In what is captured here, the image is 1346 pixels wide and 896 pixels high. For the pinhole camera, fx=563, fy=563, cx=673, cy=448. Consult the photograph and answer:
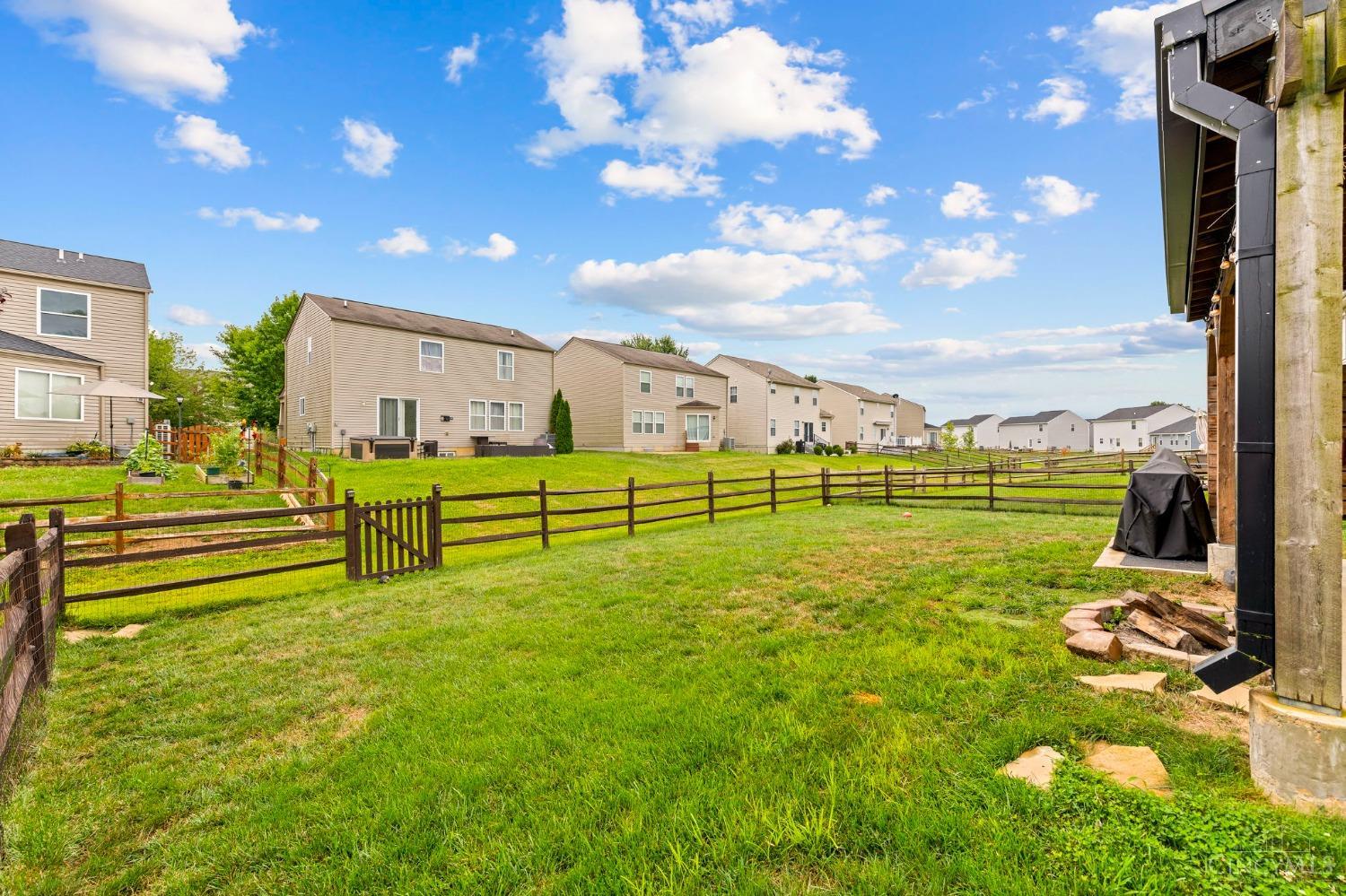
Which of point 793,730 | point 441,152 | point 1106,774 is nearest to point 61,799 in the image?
point 793,730

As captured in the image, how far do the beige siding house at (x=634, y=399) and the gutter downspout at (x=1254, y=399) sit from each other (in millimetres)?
28278

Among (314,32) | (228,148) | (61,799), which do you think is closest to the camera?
(61,799)

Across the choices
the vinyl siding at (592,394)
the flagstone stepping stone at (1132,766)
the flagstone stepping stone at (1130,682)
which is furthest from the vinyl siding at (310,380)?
the flagstone stepping stone at (1132,766)

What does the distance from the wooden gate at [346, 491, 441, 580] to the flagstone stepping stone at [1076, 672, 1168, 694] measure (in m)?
7.91

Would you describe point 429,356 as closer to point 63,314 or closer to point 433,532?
point 63,314

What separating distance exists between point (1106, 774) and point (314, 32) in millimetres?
19144

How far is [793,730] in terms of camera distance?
308 cm

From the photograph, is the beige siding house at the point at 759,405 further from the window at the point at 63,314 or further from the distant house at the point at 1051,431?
the distant house at the point at 1051,431

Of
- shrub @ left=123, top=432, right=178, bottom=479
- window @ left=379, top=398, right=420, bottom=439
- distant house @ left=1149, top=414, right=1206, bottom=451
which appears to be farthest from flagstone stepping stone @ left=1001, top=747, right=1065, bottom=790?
distant house @ left=1149, top=414, right=1206, bottom=451

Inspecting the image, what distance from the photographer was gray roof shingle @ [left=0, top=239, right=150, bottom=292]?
16875mm

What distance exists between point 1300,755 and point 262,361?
48.4 meters

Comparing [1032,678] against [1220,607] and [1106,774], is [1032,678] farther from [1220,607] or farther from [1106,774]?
[1220,607]

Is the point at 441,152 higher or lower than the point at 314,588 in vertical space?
higher

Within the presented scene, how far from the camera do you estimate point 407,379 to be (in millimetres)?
23328
